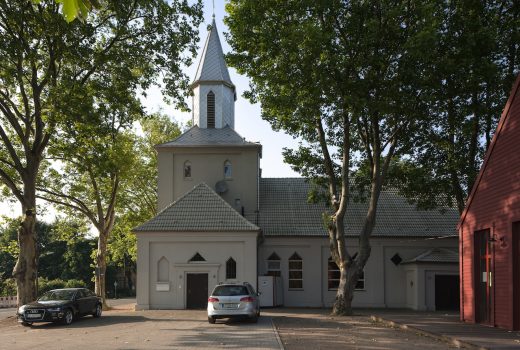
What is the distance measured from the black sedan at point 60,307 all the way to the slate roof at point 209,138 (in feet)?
45.3

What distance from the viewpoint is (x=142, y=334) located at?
17.4 metres

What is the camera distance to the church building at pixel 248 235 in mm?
30375

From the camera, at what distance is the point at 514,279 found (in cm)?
1714

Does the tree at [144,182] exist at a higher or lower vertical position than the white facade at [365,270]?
higher

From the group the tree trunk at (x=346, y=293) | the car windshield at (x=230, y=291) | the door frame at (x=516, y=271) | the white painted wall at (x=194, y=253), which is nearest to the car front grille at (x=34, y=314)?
the car windshield at (x=230, y=291)

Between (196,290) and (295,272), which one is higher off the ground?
(295,272)

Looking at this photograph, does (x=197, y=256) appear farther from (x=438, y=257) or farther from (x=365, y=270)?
(x=438, y=257)

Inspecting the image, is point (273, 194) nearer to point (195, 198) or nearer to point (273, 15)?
point (195, 198)

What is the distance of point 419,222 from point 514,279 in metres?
19.6

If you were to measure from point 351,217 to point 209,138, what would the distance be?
34.7 ft

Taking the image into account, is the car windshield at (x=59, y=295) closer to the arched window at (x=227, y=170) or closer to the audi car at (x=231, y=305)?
the audi car at (x=231, y=305)

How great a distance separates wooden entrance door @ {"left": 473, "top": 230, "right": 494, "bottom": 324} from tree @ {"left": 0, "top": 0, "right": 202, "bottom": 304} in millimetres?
13936

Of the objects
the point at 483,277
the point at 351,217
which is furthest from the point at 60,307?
the point at 351,217

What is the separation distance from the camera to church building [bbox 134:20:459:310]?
30.4 m
